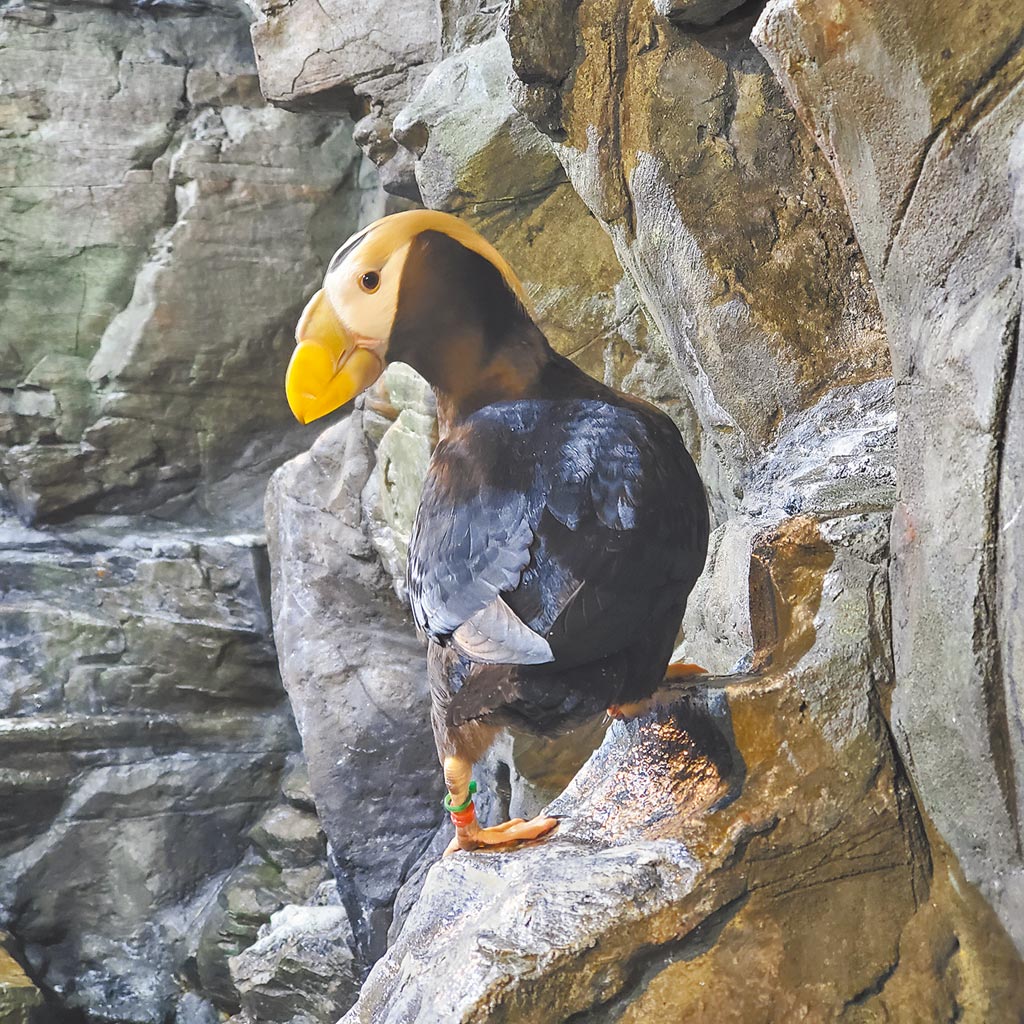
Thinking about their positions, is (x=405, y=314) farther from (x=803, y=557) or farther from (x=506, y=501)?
(x=803, y=557)

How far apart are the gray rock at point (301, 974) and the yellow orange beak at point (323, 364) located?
219cm

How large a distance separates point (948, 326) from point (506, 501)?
443mm

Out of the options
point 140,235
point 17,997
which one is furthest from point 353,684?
point 140,235

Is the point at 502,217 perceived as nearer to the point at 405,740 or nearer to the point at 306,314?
the point at 306,314

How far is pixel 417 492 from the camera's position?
2.68 m

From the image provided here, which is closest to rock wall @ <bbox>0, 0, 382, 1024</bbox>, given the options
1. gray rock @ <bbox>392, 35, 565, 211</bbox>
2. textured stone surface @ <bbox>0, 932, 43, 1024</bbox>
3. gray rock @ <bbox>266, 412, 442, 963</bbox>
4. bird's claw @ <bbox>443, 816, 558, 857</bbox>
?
textured stone surface @ <bbox>0, 932, 43, 1024</bbox>

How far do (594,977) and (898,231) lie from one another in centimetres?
70

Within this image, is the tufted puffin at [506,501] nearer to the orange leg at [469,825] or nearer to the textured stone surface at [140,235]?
the orange leg at [469,825]

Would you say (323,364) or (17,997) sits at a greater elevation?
(323,364)

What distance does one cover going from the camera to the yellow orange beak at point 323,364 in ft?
3.79

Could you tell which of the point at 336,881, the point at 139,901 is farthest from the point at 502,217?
the point at 139,901

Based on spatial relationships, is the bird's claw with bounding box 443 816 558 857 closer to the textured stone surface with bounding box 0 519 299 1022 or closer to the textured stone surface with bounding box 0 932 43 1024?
the textured stone surface with bounding box 0 932 43 1024

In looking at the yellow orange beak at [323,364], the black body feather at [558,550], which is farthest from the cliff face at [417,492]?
the yellow orange beak at [323,364]

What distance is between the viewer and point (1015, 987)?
99cm
